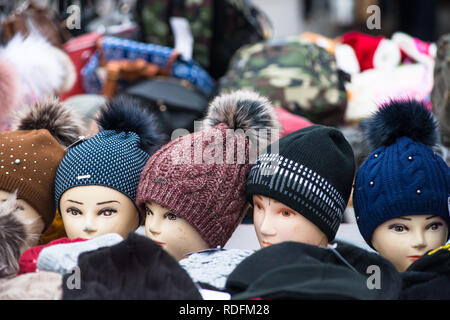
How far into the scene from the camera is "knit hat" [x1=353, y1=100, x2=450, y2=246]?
179 cm

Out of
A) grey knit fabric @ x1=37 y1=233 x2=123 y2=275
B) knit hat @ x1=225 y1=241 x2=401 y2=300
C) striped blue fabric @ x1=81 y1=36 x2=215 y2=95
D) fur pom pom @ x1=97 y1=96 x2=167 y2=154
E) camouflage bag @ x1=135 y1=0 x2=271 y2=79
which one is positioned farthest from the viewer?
camouflage bag @ x1=135 y1=0 x2=271 y2=79

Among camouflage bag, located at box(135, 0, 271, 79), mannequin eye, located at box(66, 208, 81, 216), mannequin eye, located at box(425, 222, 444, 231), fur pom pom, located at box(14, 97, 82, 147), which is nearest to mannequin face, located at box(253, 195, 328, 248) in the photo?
mannequin eye, located at box(425, 222, 444, 231)

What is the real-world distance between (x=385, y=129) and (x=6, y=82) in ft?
5.37

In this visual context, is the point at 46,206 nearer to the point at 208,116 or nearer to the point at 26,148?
the point at 26,148

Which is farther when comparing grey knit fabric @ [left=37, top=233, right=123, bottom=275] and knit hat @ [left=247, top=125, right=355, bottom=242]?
knit hat @ [left=247, top=125, right=355, bottom=242]

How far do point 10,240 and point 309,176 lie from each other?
940 millimetres

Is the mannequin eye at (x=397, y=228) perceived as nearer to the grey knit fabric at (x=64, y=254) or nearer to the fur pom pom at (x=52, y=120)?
the grey knit fabric at (x=64, y=254)

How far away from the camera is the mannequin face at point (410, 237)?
1.80 meters

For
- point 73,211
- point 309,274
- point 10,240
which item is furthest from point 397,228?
point 10,240

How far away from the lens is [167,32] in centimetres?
347

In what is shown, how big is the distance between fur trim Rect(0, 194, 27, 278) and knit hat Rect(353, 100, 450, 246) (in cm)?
110

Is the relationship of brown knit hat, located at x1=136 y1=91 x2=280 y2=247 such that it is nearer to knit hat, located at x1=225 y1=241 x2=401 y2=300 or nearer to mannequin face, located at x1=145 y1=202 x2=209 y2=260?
Answer: mannequin face, located at x1=145 y1=202 x2=209 y2=260

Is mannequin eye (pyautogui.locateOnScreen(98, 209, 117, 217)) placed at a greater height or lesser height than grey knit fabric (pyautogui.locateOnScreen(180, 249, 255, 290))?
greater

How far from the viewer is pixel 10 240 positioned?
5.50 feet
